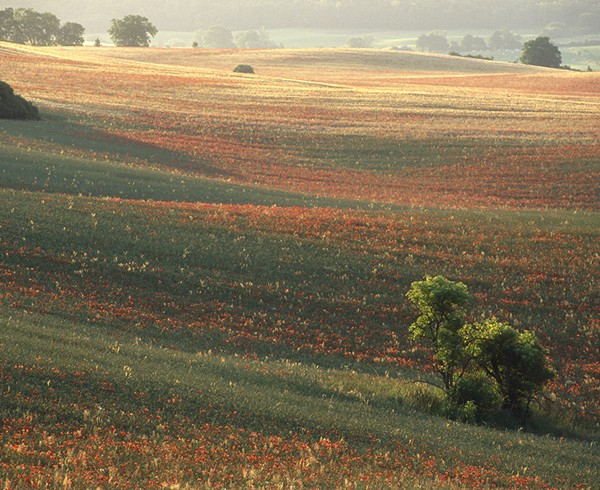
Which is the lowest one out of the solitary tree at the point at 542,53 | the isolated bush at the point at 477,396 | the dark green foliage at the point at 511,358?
the isolated bush at the point at 477,396

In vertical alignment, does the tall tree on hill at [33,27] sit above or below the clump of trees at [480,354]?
above

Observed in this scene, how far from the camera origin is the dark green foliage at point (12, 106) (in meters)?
53.2

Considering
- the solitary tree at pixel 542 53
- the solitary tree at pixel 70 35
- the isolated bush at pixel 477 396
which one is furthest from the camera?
the solitary tree at pixel 70 35

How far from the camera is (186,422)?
1184cm

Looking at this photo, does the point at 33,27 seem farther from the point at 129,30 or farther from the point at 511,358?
the point at 511,358

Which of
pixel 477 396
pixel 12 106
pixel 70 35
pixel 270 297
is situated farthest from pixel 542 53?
pixel 477 396

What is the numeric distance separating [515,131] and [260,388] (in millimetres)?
55576

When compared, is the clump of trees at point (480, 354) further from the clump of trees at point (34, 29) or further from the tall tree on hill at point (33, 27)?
the tall tree on hill at point (33, 27)

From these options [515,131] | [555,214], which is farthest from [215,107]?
[555,214]

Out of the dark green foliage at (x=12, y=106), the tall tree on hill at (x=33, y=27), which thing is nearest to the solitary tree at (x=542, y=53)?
the tall tree on hill at (x=33, y=27)

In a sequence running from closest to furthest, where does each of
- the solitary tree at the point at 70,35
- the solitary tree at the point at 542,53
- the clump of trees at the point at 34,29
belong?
1. the clump of trees at the point at 34,29
2. the solitary tree at the point at 542,53
3. the solitary tree at the point at 70,35

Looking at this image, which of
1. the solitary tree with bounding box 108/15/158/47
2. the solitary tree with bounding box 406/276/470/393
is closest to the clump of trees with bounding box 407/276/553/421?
the solitary tree with bounding box 406/276/470/393

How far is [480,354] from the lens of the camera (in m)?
16.9

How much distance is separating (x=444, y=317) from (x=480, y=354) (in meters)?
1.17
